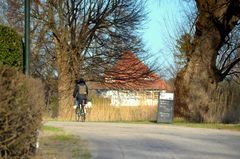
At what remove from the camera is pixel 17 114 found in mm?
7953

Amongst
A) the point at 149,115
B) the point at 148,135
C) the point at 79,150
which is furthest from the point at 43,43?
the point at 79,150

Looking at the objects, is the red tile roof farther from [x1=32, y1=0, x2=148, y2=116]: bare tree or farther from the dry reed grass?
the dry reed grass

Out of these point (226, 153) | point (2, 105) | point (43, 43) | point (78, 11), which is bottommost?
point (226, 153)

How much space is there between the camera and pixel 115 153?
11859 mm

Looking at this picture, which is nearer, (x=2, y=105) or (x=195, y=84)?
(x=2, y=105)

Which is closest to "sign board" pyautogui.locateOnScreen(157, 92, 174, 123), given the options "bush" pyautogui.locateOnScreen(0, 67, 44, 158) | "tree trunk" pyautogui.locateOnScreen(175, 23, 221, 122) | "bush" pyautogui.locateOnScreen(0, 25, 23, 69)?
"tree trunk" pyautogui.locateOnScreen(175, 23, 221, 122)

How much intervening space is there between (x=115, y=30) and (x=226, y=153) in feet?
78.5

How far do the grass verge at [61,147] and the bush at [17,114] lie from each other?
127cm

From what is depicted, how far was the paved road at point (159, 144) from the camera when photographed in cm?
1188

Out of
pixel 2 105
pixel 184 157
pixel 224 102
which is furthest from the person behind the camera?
pixel 224 102

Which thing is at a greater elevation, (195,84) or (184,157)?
(195,84)

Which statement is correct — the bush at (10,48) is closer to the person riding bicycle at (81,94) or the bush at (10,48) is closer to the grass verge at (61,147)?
the grass verge at (61,147)

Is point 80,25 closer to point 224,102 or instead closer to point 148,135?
point 224,102

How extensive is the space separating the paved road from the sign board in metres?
5.05
